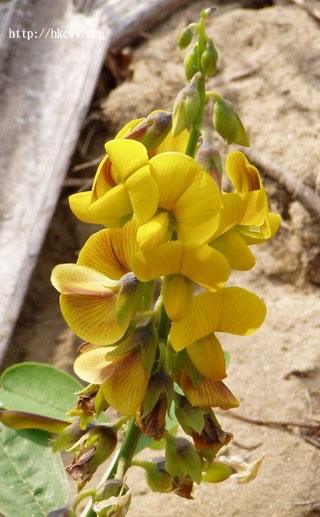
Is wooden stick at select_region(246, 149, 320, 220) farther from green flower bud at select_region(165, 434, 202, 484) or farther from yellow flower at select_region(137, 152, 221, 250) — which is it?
yellow flower at select_region(137, 152, 221, 250)

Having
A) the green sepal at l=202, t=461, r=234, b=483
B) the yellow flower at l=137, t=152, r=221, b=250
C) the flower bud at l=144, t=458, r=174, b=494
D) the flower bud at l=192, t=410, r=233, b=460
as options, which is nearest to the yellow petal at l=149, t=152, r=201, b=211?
the yellow flower at l=137, t=152, r=221, b=250

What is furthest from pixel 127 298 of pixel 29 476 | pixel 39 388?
pixel 39 388

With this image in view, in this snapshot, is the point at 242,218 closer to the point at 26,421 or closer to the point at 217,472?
the point at 217,472

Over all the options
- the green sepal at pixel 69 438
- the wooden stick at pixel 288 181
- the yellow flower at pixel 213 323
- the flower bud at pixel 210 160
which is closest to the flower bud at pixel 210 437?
the yellow flower at pixel 213 323

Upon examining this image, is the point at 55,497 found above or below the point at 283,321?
above

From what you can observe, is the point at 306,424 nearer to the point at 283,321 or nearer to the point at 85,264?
the point at 283,321

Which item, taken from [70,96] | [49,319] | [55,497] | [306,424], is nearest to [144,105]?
[70,96]

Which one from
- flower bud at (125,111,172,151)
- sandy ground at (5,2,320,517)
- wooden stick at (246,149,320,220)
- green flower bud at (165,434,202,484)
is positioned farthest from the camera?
wooden stick at (246,149,320,220)

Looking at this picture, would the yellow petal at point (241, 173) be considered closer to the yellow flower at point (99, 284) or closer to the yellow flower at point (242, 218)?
the yellow flower at point (242, 218)
